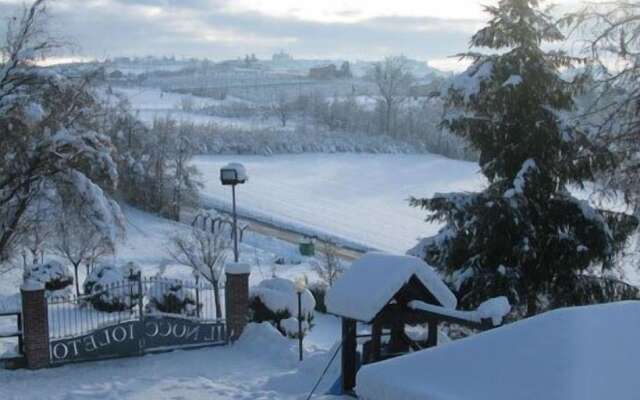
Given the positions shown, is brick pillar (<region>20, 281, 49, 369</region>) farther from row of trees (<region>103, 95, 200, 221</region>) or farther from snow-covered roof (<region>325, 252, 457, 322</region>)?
row of trees (<region>103, 95, 200, 221</region>)

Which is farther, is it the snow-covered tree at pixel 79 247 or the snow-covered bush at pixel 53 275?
Result: the snow-covered tree at pixel 79 247

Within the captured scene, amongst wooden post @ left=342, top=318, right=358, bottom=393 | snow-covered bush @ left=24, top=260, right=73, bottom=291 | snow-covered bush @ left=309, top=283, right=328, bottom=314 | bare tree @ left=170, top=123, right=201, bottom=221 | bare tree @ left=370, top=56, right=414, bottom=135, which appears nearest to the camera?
wooden post @ left=342, top=318, right=358, bottom=393

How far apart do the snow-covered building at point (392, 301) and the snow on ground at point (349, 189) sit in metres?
23.2

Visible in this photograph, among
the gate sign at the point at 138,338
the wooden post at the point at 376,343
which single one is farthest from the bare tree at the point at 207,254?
the wooden post at the point at 376,343

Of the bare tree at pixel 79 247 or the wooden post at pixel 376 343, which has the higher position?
the wooden post at pixel 376 343

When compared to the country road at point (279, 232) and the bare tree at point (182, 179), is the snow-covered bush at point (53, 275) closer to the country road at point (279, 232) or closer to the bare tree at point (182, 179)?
the country road at point (279, 232)

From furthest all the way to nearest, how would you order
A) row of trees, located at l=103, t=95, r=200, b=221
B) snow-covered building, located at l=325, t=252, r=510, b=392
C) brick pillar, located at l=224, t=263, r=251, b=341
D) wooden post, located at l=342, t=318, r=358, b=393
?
row of trees, located at l=103, t=95, r=200, b=221, brick pillar, located at l=224, t=263, r=251, b=341, wooden post, located at l=342, t=318, r=358, b=393, snow-covered building, located at l=325, t=252, r=510, b=392

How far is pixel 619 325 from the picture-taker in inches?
209

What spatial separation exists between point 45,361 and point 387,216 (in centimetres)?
3699

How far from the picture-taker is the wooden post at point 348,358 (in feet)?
38.3

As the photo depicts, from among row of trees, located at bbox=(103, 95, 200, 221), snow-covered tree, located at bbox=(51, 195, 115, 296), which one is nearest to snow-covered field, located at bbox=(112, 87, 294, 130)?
row of trees, located at bbox=(103, 95, 200, 221)

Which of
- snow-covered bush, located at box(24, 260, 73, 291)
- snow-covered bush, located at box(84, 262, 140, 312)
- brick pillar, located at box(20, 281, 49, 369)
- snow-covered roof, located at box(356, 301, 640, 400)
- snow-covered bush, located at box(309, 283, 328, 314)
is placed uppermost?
snow-covered roof, located at box(356, 301, 640, 400)

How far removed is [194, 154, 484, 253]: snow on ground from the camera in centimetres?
4688

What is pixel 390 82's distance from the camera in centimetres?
10281
